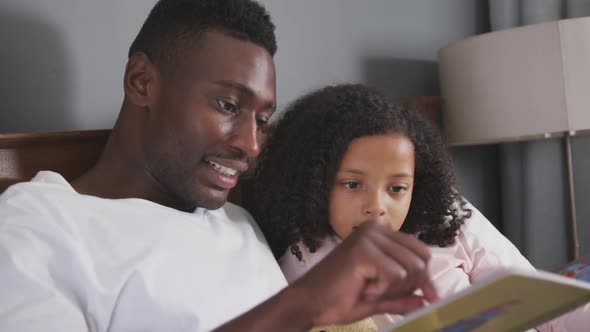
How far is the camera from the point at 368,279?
0.62 metres

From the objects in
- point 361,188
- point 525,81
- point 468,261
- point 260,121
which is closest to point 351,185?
point 361,188

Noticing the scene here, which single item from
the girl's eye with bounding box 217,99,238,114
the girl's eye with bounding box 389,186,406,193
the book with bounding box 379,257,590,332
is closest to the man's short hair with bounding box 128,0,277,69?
the girl's eye with bounding box 217,99,238,114

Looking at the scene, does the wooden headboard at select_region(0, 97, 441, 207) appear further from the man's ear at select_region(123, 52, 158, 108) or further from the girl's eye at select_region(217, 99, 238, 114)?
the girl's eye at select_region(217, 99, 238, 114)

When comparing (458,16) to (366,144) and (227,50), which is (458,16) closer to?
(366,144)

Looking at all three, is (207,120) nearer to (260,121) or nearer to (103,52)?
(260,121)

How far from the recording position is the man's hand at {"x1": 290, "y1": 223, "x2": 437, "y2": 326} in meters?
0.61

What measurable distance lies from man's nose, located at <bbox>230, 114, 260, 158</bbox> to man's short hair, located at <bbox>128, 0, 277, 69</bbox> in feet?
0.56

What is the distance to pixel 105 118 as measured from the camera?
145cm

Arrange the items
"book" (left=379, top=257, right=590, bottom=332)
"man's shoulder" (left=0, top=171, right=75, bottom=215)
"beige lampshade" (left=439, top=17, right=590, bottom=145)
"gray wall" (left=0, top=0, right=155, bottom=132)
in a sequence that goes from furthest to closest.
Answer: "beige lampshade" (left=439, top=17, right=590, bottom=145)
"gray wall" (left=0, top=0, right=155, bottom=132)
"man's shoulder" (left=0, top=171, right=75, bottom=215)
"book" (left=379, top=257, right=590, bottom=332)

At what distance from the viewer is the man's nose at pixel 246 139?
3.61ft

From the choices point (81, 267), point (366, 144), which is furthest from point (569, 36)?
point (81, 267)

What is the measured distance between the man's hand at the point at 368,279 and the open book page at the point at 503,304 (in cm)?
3

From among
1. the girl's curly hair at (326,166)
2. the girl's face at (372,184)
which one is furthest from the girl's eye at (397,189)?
the girl's curly hair at (326,166)

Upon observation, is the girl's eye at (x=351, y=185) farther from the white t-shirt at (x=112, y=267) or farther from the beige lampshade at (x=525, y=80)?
the beige lampshade at (x=525, y=80)
